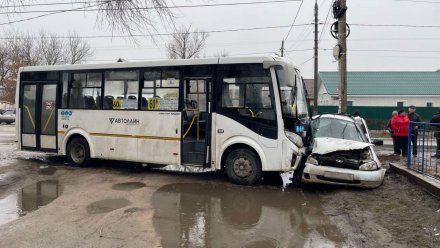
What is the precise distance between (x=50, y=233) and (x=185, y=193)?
3.13m

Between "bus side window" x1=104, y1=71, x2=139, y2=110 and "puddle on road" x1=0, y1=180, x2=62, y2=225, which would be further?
"bus side window" x1=104, y1=71, x2=139, y2=110

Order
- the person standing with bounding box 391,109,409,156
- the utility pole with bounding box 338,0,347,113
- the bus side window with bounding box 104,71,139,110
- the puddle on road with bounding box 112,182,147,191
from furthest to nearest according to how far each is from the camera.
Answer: the utility pole with bounding box 338,0,347,113, the person standing with bounding box 391,109,409,156, the bus side window with bounding box 104,71,139,110, the puddle on road with bounding box 112,182,147,191

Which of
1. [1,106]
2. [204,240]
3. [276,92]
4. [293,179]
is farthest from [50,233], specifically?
[1,106]

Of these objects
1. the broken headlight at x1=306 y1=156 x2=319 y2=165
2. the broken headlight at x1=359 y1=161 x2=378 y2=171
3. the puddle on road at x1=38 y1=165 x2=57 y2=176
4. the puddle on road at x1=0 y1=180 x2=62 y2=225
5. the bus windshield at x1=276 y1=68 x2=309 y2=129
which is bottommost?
the puddle on road at x1=0 y1=180 x2=62 y2=225

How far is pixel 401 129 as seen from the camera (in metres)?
12.5

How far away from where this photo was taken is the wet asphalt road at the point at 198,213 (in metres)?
5.54

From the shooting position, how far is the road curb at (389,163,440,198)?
7372mm

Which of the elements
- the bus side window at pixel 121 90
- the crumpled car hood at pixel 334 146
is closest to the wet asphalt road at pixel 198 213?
the crumpled car hood at pixel 334 146

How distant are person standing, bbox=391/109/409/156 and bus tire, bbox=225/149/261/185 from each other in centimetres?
606

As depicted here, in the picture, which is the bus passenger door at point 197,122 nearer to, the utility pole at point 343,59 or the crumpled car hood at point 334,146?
the crumpled car hood at point 334,146

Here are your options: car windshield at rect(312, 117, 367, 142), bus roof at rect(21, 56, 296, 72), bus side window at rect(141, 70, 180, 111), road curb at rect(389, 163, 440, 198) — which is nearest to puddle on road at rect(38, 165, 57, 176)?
bus roof at rect(21, 56, 296, 72)

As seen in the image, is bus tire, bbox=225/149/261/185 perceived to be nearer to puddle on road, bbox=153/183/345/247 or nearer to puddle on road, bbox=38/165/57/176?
puddle on road, bbox=153/183/345/247

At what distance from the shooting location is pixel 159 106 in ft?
32.5

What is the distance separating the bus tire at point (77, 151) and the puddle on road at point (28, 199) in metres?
1.70
